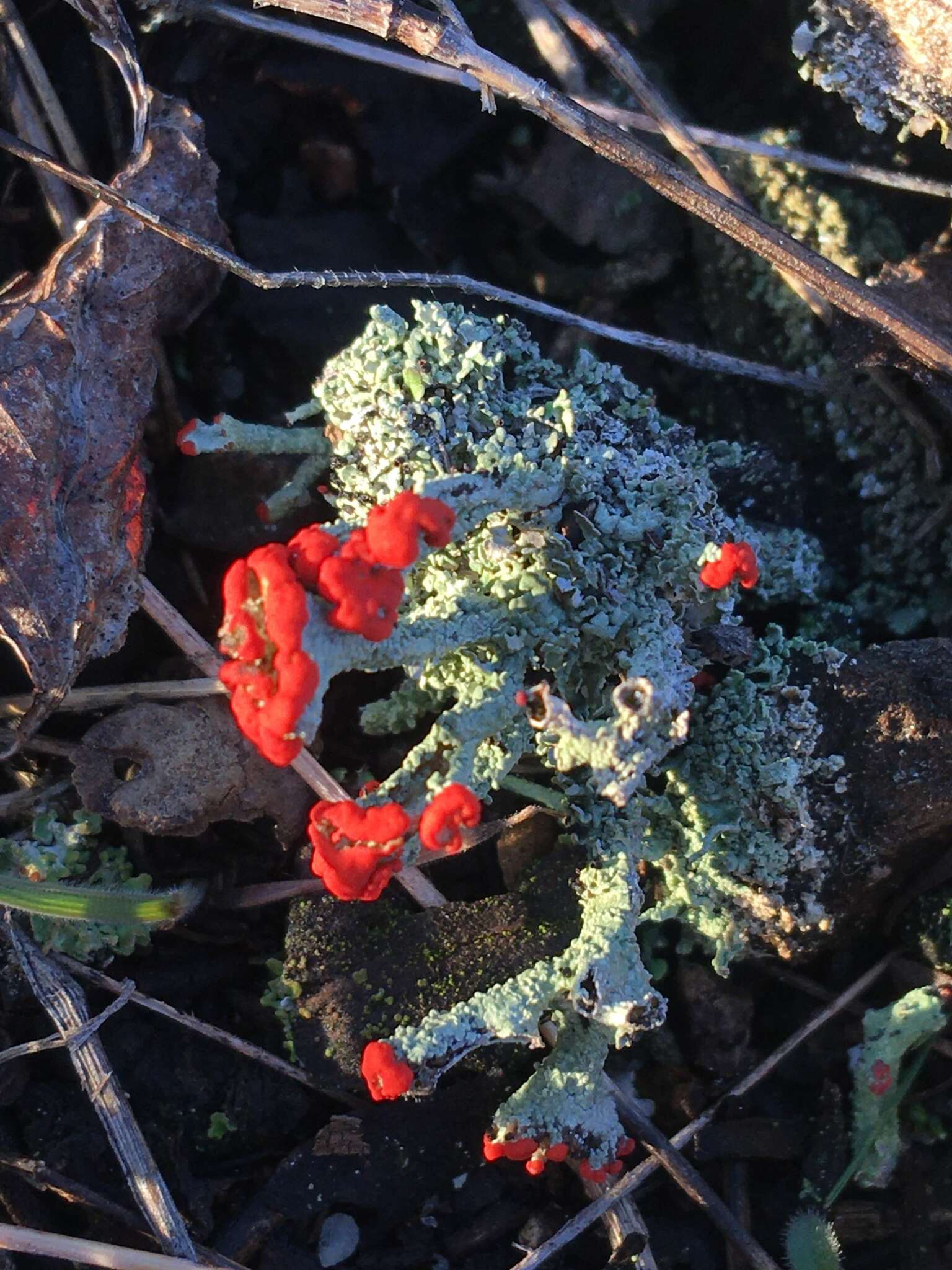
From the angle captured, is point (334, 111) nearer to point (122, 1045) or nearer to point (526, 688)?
point (526, 688)

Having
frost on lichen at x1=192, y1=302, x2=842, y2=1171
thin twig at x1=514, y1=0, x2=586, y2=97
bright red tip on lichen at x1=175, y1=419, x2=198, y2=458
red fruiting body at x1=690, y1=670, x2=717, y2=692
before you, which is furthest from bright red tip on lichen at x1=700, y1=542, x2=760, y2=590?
thin twig at x1=514, y1=0, x2=586, y2=97

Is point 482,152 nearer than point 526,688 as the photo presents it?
No

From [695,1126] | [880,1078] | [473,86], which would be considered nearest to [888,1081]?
[880,1078]

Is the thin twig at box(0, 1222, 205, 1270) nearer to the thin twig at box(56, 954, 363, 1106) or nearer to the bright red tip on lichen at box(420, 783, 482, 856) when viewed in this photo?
the thin twig at box(56, 954, 363, 1106)

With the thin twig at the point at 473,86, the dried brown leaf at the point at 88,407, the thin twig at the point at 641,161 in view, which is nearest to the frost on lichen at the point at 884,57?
the thin twig at the point at 473,86

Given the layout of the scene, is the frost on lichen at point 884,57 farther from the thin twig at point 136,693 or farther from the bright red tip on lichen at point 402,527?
the thin twig at point 136,693

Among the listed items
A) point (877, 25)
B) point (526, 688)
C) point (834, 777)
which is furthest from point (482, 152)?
point (834, 777)

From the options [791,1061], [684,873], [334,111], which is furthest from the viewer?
[334,111]
